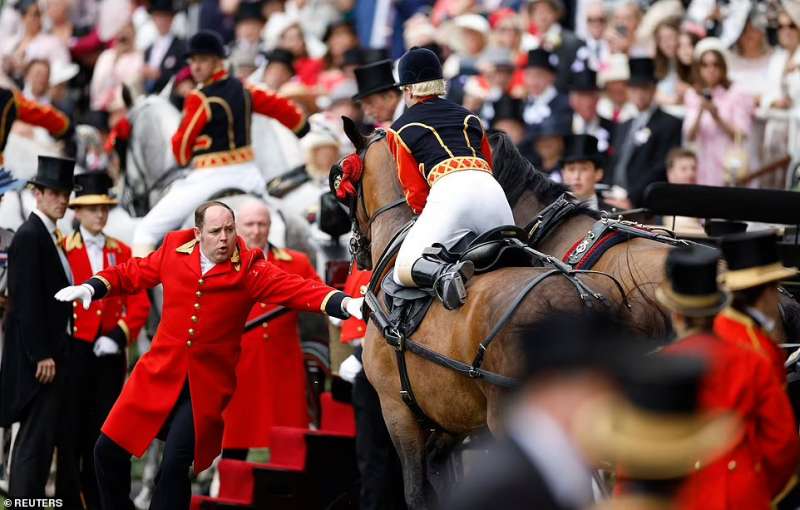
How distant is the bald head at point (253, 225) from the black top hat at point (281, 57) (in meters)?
5.70

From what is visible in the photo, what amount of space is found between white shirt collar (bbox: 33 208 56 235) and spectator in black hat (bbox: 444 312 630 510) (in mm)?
5626

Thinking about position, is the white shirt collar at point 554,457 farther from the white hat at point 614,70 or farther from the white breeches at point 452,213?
the white hat at point 614,70

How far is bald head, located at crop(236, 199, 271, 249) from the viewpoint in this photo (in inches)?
383

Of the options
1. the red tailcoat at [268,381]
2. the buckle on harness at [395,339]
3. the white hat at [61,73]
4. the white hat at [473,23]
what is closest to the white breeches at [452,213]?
the buckle on harness at [395,339]

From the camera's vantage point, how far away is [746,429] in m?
5.08

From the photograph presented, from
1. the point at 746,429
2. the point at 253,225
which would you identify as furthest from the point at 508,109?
the point at 746,429

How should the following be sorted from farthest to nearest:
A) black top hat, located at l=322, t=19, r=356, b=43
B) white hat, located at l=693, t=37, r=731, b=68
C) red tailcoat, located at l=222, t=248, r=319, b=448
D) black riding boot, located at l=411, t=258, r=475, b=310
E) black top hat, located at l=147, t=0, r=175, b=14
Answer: black top hat, located at l=147, t=0, r=175, b=14 → black top hat, located at l=322, t=19, r=356, b=43 → white hat, located at l=693, t=37, r=731, b=68 → red tailcoat, located at l=222, t=248, r=319, b=448 → black riding boot, located at l=411, t=258, r=475, b=310

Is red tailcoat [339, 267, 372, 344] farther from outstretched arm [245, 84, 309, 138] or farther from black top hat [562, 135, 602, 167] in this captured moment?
outstretched arm [245, 84, 309, 138]

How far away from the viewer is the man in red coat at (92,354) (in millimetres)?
Answer: 9281

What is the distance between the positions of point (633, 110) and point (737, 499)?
8970 mm

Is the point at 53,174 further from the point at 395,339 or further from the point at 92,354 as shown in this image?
the point at 395,339

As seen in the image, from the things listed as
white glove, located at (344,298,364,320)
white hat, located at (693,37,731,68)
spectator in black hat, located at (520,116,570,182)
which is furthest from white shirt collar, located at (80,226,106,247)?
white hat, located at (693,37,731,68)

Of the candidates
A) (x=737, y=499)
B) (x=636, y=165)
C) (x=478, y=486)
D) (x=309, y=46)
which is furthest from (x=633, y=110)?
(x=478, y=486)

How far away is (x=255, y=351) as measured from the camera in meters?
9.66
